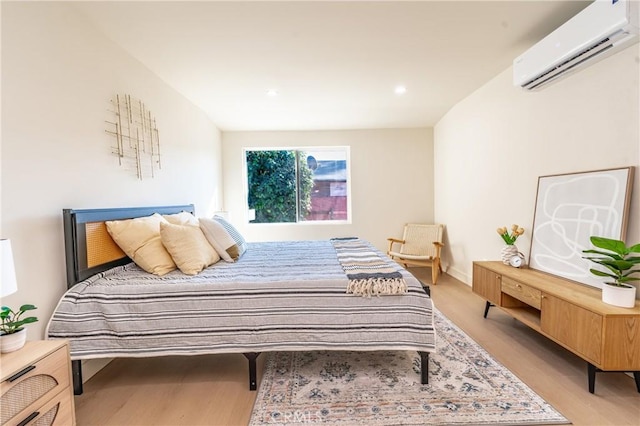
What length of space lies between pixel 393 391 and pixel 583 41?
2.51 meters

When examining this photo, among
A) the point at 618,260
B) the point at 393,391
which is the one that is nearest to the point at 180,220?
the point at 393,391

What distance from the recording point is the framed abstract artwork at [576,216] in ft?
6.41

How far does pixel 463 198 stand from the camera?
4.05m

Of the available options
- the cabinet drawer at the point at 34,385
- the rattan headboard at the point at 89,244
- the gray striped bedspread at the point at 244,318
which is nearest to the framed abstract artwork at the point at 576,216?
the gray striped bedspread at the point at 244,318

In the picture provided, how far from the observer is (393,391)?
1.84 meters

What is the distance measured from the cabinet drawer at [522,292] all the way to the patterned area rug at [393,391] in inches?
20.0

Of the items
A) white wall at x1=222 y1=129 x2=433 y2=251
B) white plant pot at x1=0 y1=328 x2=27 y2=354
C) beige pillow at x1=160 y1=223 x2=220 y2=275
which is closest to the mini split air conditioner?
white wall at x1=222 y1=129 x2=433 y2=251

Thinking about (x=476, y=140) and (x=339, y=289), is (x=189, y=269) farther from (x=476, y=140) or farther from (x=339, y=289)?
(x=476, y=140)

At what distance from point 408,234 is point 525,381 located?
3028 millimetres

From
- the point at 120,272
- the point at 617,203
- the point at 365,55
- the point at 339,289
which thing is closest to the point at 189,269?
the point at 120,272

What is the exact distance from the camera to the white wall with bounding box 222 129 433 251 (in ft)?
16.7

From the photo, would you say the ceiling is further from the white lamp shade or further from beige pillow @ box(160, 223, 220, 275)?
the white lamp shade

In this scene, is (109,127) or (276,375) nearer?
(276,375)

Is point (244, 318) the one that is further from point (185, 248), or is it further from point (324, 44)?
point (324, 44)
